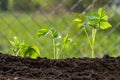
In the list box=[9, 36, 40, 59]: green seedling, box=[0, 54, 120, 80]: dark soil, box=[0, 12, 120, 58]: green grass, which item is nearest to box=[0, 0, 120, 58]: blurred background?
box=[0, 12, 120, 58]: green grass

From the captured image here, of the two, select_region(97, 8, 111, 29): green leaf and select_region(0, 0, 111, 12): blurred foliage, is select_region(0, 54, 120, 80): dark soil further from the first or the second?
select_region(0, 0, 111, 12): blurred foliage

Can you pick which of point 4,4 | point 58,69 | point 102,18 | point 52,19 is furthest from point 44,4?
point 58,69

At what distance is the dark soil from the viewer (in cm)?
207

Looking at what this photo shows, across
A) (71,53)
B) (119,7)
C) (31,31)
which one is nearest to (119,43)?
(119,7)

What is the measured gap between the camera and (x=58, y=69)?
2.26 m

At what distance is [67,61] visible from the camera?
2.40m

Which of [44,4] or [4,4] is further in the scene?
[44,4]

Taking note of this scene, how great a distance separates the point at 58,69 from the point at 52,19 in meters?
3.13

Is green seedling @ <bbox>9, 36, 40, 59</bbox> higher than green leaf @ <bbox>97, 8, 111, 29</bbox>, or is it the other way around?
green leaf @ <bbox>97, 8, 111, 29</bbox>

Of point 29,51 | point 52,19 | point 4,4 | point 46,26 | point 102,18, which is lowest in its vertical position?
point 29,51

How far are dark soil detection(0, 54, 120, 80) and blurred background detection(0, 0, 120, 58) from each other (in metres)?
2.53

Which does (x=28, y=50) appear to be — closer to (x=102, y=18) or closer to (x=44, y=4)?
(x=102, y=18)

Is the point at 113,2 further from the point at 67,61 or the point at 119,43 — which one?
the point at 67,61

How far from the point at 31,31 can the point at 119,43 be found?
1.35 metres
